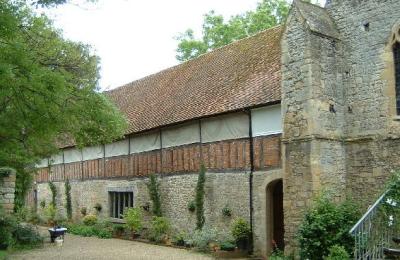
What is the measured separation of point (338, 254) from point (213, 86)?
9159mm

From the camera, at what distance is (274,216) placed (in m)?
14.5

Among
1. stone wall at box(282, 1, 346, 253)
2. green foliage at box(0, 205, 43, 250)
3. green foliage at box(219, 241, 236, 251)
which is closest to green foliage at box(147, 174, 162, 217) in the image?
green foliage at box(0, 205, 43, 250)

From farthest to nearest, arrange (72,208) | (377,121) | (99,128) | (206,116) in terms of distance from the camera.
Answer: (72,208) < (206,116) < (99,128) < (377,121)

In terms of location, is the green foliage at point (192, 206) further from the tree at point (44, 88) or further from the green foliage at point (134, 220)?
the tree at point (44, 88)

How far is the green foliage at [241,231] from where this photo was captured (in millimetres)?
14383

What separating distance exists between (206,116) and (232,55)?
13.6ft

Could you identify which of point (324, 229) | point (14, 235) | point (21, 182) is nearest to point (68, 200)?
point (21, 182)

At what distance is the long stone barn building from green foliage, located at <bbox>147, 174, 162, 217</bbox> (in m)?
0.22

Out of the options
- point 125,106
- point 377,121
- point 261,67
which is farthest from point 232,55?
point 377,121

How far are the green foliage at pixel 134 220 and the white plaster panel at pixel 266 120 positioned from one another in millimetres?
6567

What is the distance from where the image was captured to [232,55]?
19.4m

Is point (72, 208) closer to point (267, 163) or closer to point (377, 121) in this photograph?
point (267, 163)

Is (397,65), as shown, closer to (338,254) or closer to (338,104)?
(338,104)

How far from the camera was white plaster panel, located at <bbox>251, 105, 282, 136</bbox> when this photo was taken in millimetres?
13961
